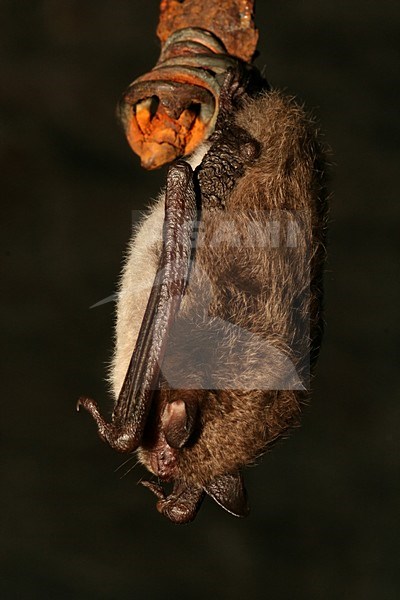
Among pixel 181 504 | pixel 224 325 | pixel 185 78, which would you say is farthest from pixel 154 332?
pixel 185 78

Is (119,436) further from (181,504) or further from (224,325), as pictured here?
(224,325)

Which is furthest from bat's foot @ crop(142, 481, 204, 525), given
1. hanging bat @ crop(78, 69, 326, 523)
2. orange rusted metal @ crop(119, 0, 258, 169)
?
orange rusted metal @ crop(119, 0, 258, 169)

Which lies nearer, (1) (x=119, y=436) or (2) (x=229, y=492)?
(1) (x=119, y=436)

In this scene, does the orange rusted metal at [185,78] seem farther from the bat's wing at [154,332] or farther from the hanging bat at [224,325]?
the bat's wing at [154,332]

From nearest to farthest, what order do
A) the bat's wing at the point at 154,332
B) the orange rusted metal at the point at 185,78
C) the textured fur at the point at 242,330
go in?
the bat's wing at the point at 154,332 < the textured fur at the point at 242,330 < the orange rusted metal at the point at 185,78

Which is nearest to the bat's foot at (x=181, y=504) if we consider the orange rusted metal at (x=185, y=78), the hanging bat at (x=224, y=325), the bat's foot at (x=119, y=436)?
the hanging bat at (x=224, y=325)

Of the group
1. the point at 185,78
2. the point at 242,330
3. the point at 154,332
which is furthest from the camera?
the point at 185,78
